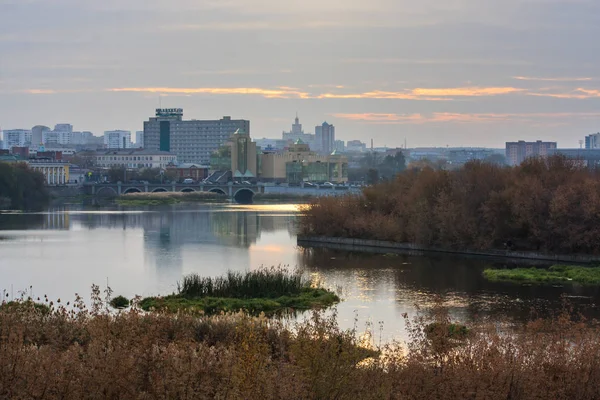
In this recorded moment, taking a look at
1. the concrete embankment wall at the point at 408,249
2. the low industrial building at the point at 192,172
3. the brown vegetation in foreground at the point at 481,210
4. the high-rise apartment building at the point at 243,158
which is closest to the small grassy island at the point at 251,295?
the concrete embankment wall at the point at 408,249

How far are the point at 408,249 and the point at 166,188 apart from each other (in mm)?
63261

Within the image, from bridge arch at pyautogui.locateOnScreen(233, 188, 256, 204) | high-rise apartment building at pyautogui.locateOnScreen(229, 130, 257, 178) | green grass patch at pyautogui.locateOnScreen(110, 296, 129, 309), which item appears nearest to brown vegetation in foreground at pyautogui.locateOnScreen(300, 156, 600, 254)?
green grass patch at pyautogui.locateOnScreen(110, 296, 129, 309)

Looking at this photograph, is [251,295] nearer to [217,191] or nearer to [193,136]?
[217,191]

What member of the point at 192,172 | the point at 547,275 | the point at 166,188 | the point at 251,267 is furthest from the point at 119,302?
the point at 192,172

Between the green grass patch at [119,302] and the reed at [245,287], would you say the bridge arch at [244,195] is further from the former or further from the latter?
the green grass patch at [119,302]

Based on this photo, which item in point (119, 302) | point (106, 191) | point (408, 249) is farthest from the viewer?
point (106, 191)

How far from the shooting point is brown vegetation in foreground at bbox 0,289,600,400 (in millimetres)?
10836

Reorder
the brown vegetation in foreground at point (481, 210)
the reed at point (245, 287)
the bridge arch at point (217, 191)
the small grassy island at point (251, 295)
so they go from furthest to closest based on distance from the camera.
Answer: the bridge arch at point (217, 191)
the brown vegetation in foreground at point (481, 210)
the reed at point (245, 287)
the small grassy island at point (251, 295)

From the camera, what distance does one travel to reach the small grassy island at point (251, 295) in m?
21.7

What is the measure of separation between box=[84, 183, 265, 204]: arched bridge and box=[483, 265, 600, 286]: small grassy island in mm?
65467

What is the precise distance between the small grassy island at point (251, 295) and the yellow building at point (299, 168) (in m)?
91.2

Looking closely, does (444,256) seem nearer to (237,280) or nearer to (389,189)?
(389,189)

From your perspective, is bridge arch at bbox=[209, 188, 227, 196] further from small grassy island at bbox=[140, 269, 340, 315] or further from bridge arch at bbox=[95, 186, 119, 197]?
small grassy island at bbox=[140, 269, 340, 315]

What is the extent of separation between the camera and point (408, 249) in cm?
3684
